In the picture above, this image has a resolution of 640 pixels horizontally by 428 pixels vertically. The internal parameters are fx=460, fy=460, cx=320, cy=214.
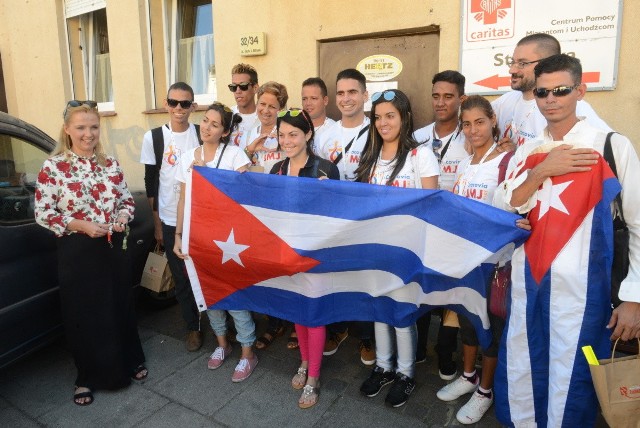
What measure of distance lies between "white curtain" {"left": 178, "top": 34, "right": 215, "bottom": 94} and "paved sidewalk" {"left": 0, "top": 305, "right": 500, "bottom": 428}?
165 inches

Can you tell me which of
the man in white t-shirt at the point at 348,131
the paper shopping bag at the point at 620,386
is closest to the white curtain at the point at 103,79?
the man in white t-shirt at the point at 348,131

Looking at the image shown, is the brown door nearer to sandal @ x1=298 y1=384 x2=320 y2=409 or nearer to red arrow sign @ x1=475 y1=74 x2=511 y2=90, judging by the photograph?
red arrow sign @ x1=475 y1=74 x2=511 y2=90

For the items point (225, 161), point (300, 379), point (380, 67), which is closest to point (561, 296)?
point (300, 379)

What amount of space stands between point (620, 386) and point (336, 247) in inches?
58.9

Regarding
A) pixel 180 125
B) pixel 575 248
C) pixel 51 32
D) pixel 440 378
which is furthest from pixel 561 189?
pixel 51 32

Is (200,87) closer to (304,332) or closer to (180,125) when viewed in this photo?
(180,125)

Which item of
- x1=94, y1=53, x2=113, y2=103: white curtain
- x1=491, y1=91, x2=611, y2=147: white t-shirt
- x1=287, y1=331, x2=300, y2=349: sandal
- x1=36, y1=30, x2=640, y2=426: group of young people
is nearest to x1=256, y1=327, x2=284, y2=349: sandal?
x1=36, y1=30, x2=640, y2=426: group of young people

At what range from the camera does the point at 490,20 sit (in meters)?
3.88

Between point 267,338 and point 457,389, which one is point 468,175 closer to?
point 457,389

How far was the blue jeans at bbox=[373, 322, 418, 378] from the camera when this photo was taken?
2861mm

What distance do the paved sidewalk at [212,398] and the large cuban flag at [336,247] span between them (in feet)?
1.74

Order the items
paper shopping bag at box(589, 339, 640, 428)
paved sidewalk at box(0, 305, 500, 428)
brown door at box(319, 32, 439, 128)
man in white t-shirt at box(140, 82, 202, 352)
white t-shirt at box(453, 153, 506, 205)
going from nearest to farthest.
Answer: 1. paper shopping bag at box(589, 339, 640, 428)
2. white t-shirt at box(453, 153, 506, 205)
3. paved sidewalk at box(0, 305, 500, 428)
4. man in white t-shirt at box(140, 82, 202, 352)
5. brown door at box(319, 32, 439, 128)

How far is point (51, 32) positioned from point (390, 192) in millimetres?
8143

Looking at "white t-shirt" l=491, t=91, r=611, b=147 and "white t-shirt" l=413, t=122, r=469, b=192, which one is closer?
"white t-shirt" l=491, t=91, r=611, b=147
